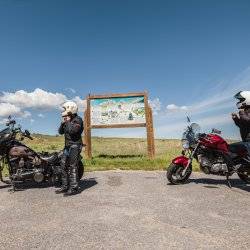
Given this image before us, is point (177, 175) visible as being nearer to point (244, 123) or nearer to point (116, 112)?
point (244, 123)

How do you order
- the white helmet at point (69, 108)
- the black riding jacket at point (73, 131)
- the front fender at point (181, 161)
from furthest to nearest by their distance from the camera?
the front fender at point (181, 161) → the white helmet at point (69, 108) → the black riding jacket at point (73, 131)

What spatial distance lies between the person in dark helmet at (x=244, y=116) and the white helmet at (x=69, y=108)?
3968 millimetres

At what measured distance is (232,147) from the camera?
10.5m

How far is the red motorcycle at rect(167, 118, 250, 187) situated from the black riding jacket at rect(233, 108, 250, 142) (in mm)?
326

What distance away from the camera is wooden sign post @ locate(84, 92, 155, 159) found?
18094mm

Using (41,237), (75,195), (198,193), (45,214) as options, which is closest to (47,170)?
(75,195)

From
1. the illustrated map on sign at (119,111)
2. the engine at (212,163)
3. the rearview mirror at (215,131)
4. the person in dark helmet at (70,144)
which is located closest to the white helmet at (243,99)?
the rearview mirror at (215,131)

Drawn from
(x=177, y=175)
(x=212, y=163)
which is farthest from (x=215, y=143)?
(x=177, y=175)

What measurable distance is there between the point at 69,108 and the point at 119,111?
340 inches

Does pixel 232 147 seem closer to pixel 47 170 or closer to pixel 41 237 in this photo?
pixel 47 170

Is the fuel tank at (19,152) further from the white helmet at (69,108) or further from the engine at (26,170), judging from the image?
the white helmet at (69,108)

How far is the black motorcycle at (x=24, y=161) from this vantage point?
33.4 ft

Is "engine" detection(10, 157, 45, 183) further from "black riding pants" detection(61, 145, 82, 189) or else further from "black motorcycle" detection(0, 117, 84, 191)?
"black riding pants" detection(61, 145, 82, 189)

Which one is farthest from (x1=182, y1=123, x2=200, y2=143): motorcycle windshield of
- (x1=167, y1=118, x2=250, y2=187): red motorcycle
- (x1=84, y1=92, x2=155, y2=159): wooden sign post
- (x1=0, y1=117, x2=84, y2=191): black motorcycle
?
(x1=84, y1=92, x2=155, y2=159): wooden sign post
